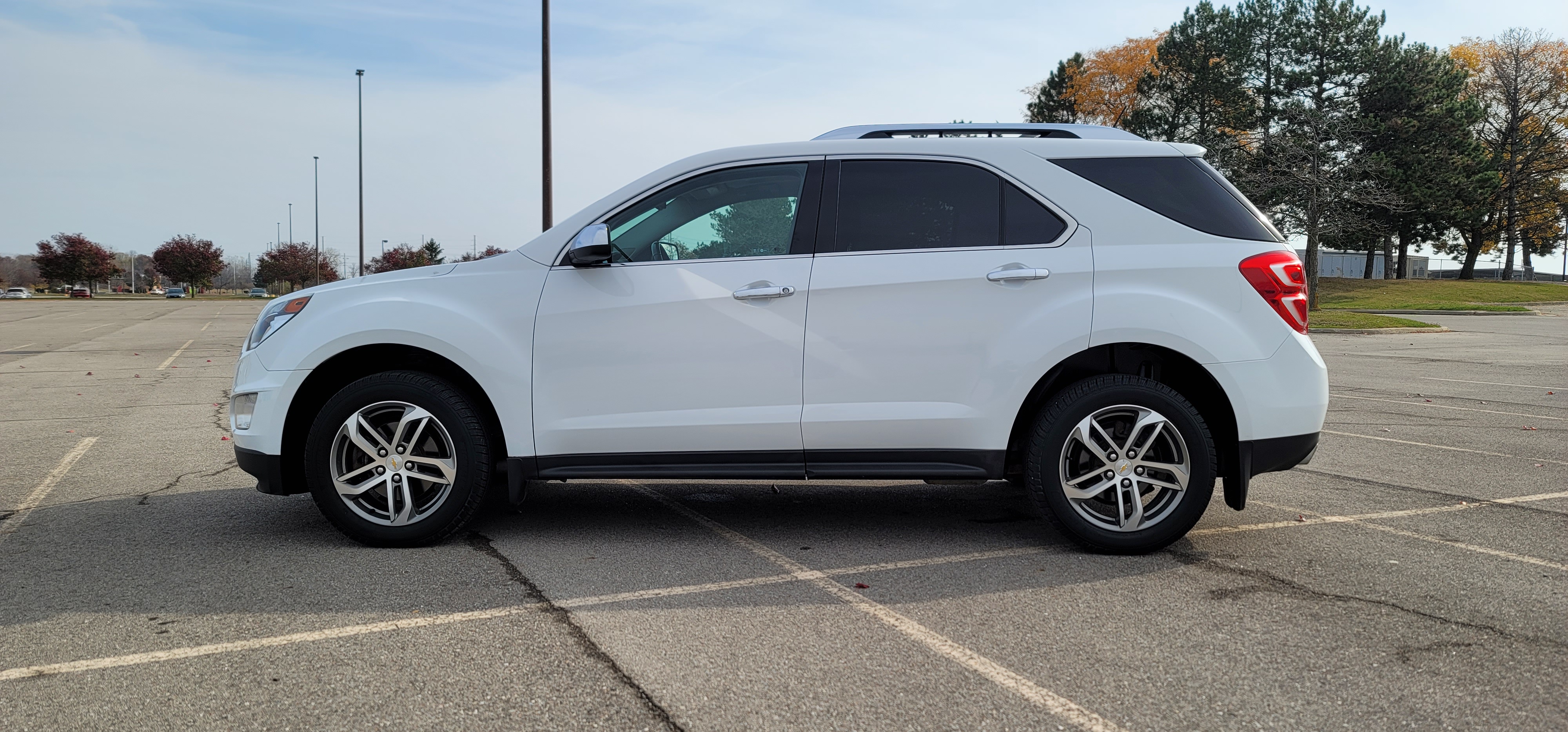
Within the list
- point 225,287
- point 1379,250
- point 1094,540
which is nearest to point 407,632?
point 1094,540

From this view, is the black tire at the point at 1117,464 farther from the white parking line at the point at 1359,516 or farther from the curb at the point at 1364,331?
the curb at the point at 1364,331

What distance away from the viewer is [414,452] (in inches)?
187

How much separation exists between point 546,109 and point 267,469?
1093 centimetres

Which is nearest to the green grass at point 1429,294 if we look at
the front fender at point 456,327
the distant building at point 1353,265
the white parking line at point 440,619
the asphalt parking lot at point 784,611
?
the distant building at point 1353,265

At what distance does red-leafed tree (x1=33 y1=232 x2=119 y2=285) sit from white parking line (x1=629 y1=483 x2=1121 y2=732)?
3753 inches

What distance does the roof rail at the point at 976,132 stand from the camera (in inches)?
195

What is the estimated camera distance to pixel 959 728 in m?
2.82

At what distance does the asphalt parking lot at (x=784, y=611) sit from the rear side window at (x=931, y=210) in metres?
1.43

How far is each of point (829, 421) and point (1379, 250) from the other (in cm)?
8167

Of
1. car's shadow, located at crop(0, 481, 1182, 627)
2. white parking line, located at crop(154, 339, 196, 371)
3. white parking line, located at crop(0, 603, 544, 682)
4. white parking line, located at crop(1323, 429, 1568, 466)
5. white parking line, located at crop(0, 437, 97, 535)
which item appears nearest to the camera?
white parking line, located at crop(0, 603, 544, 682)

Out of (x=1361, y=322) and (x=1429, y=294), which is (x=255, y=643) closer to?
(x=1361, y=322)

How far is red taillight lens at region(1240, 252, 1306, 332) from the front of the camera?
462cm

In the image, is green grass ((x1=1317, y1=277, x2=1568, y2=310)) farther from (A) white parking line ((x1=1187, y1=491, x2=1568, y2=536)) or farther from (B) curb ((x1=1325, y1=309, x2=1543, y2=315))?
(A) white parking line ((x1=1187, y1=491, x2=1568, y2=536))

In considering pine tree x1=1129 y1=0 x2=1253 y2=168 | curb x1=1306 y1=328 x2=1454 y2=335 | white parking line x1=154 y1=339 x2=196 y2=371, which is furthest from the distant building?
white parking line x1=154 y1=339 x2=196 y2=371
